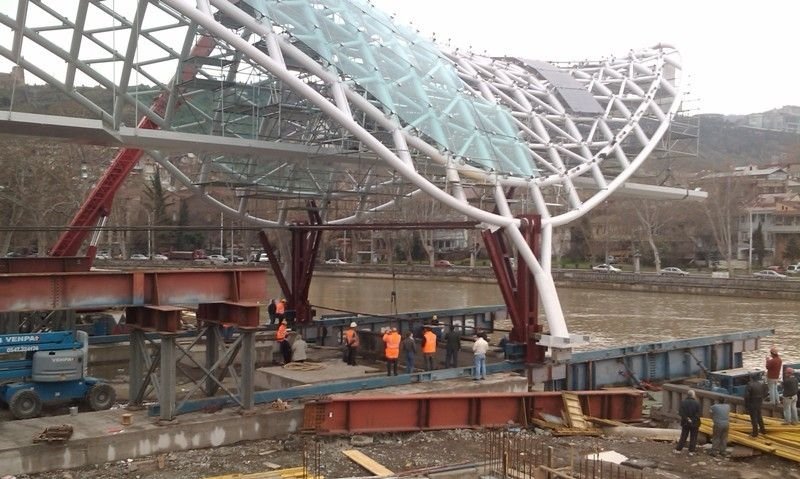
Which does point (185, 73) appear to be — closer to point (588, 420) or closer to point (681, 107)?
point (588, 420)

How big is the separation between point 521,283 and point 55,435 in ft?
42.9

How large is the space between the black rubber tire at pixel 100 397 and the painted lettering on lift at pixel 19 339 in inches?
64.5

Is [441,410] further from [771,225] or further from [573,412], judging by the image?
[771,225]

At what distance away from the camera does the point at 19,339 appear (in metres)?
16.2

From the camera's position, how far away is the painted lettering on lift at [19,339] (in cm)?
1603

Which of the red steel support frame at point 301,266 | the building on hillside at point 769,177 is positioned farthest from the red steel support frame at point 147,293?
the building on hillside at point 769,177

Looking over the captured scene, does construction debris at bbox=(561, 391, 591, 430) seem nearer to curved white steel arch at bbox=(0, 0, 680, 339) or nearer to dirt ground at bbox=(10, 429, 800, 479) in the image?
dirt ground at bbox=(10, 429, 800, 479)

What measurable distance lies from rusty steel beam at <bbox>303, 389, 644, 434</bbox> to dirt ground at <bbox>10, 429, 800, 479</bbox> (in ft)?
0.99

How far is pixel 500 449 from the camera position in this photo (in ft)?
48.5

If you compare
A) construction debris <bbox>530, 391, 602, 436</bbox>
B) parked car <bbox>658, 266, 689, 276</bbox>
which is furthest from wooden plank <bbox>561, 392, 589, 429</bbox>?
parked car <bbox>658, 266, 689, 276</bbox>

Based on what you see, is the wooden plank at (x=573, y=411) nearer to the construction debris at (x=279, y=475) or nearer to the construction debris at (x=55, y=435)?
the construction debris at (x=279, y=475)

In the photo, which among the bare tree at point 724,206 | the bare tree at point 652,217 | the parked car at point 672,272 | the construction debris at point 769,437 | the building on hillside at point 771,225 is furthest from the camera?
the building on hillside at point 771,225

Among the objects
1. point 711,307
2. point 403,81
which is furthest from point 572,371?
point 711,307

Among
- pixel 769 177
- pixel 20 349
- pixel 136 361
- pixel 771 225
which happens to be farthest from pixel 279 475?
pixel 769 177
